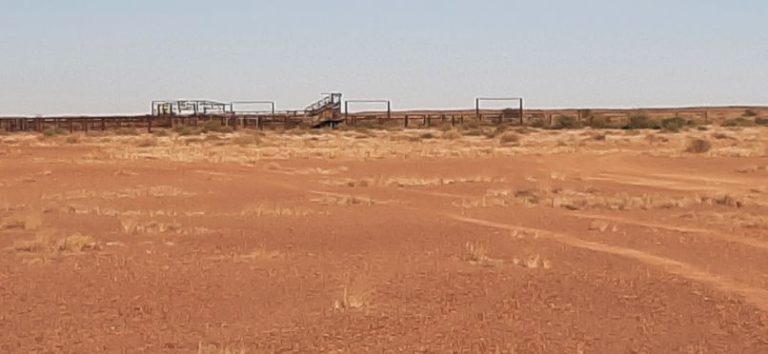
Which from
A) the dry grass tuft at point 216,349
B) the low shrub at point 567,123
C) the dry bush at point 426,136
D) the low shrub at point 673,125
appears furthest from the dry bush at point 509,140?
the dry grass tuft at point 216,349

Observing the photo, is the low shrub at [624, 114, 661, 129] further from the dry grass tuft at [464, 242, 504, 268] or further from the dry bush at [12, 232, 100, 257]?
the dry bush at [12, 232, 100, 257]

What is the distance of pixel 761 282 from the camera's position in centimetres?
1398

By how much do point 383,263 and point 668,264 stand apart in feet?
13.0

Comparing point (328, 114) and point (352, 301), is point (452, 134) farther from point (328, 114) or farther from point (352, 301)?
point (352, 301)

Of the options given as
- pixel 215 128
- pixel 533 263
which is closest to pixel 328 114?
pixel 215 128

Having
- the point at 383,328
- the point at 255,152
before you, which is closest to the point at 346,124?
the point at 255,152

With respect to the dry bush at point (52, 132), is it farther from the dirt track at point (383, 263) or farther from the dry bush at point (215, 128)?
the dirt track at point (383, 263)

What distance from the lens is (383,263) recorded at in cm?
1595

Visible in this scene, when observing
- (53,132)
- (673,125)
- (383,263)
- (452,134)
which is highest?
(673,125)

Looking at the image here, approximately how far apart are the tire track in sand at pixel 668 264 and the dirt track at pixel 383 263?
5cm

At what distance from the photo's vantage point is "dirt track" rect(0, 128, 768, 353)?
1098 cm

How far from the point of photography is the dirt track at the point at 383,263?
1098cm

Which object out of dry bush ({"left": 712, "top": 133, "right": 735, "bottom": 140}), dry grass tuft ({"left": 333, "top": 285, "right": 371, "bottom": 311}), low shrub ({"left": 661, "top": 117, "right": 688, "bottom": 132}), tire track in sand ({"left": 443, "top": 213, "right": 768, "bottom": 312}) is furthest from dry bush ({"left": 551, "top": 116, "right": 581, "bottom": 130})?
dry grass tuft ({"left": 333, "top": 285, "right": 371, "bottom": 311})

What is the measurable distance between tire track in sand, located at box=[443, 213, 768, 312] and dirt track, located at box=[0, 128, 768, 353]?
1.8 inches
